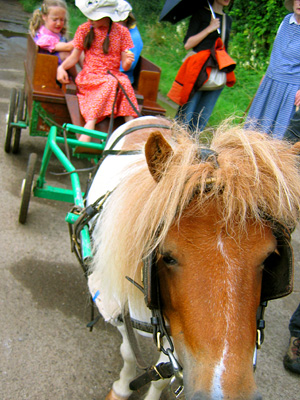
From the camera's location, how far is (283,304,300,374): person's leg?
250cm

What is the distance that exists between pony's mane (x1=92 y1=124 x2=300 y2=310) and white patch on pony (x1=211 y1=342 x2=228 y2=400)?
0.39 meters

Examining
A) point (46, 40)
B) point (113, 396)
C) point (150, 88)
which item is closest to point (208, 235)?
point (113, 396)

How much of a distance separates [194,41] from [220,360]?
11.3 feet

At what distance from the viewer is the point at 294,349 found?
2.54m

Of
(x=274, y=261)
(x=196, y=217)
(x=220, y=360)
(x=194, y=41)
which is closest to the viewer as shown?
(x=220, y=360)

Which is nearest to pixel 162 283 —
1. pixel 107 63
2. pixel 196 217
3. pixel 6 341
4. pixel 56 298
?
pixel 196 217

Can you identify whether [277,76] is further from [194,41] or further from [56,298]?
[56,298]

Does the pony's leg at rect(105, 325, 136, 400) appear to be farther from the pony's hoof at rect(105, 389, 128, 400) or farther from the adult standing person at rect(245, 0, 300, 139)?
the adult standing person at rect(245, 0, 300, 139)

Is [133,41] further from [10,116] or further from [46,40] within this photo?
[10,116]

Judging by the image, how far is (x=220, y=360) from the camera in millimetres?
1054

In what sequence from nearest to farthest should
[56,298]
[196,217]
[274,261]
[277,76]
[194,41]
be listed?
1. [196,217]
2. [274,261]
3. [56,298]
4. [277,76]
5. [194,41]

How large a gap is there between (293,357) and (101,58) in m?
2.77

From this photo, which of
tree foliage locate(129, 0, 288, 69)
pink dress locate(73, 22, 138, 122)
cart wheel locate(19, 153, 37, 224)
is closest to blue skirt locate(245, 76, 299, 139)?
pink dress locate(73, 22, 138, 122)

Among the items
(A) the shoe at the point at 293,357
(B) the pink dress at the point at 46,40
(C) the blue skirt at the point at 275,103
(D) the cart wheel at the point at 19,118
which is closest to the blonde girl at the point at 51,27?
(B) the pink dress at the point at 46,40
